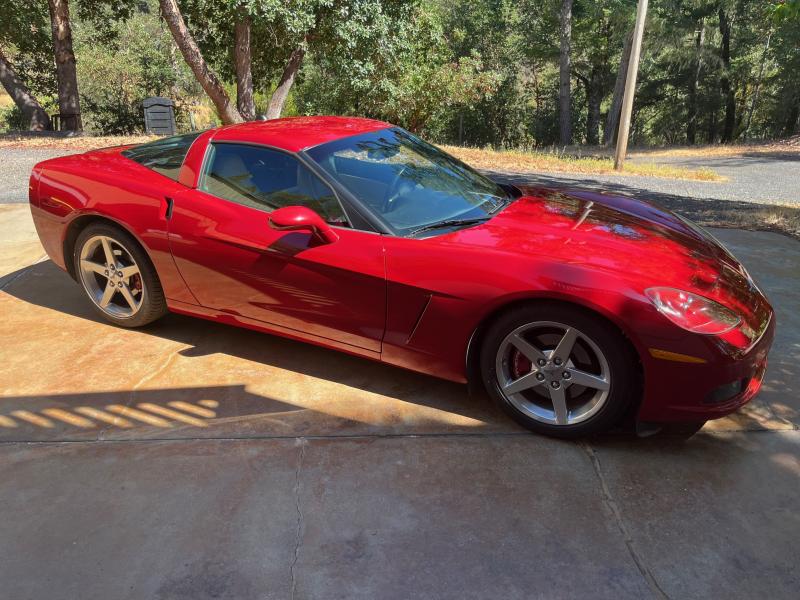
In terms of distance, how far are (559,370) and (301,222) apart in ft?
4.52

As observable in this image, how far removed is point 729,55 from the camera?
1249 inches

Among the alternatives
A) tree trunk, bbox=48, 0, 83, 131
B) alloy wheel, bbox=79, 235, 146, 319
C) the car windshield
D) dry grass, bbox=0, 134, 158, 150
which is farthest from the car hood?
tree trunk, bbox=48, 0, 83, 131

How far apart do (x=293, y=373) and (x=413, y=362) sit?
813 mm

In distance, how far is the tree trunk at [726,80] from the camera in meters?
30.3

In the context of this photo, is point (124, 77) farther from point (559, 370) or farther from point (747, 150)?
point (559, 370)

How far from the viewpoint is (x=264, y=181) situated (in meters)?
3.47

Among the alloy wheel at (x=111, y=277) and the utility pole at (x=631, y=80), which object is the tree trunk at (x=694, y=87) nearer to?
the utility pole at (x=631, y=80)

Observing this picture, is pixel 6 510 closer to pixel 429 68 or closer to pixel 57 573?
pixel 57 573

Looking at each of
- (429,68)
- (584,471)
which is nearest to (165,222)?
(584,471)

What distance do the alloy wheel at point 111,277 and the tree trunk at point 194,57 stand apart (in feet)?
37.0

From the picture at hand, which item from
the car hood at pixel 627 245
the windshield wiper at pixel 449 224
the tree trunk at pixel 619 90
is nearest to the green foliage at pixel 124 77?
the tree trunk at pixel 619 90

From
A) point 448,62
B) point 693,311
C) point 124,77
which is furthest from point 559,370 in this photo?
point 124,77

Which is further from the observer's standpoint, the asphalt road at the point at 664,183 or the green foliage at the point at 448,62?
the green foliage at the point at 448,62

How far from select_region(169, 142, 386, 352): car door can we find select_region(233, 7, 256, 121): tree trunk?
1180 cm
